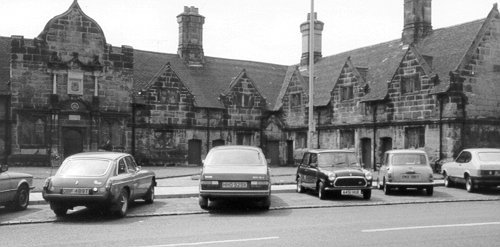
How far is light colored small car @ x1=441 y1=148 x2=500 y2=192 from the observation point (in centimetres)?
2022

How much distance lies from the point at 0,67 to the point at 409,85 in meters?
26.0

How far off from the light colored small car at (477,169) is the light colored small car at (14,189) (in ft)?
51.5

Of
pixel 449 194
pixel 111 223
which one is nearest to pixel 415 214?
pixel 449 194

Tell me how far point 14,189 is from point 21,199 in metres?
0.60

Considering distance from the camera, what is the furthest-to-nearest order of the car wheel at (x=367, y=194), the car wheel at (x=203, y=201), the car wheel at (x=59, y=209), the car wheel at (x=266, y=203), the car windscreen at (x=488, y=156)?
the car windscreen at (x=488, y=156) → the car wheel at (x=367, y=194) → the car wheel at (x=203, y=201) → the car wheel at (x=266, y=203) → the car wheel at (x=59, y=209)

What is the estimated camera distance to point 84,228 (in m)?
11.9

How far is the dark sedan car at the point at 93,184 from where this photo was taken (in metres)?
13.1

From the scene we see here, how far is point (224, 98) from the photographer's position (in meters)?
39.9

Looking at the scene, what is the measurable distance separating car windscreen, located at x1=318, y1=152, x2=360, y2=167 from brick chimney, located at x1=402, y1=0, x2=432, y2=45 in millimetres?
19394

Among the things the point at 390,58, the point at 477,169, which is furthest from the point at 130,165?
the point at 390,58

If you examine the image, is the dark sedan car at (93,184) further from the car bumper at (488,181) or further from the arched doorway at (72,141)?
the arched doorway at (72,141)

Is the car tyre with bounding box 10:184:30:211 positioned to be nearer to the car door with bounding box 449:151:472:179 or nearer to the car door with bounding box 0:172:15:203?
the car door with bounding box 0:172:15:203

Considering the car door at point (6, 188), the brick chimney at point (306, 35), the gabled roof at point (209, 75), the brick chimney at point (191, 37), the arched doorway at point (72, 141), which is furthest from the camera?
the brick chimney at point (306, 35)

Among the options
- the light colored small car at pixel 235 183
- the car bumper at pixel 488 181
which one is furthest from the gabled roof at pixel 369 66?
the light colored small car at pixel 235 183
